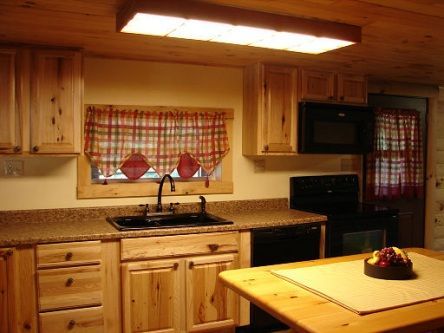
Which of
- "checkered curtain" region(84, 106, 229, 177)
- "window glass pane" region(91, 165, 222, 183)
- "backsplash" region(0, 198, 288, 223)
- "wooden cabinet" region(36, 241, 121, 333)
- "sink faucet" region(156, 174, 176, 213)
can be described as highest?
"checkered curtain" region(84, 106, 229, 177)

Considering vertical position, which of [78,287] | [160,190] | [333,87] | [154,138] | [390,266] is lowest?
[78,287]

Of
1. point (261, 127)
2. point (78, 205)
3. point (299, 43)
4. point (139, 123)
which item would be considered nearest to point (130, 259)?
point (78, 205)

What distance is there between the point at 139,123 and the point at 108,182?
51cm

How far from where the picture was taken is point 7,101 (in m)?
2.86

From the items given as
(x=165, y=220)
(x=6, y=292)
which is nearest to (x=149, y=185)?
(x=165, y=220)

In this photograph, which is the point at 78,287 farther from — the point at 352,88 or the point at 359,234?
the point at 352,88

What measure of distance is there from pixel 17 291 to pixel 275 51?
2.27m

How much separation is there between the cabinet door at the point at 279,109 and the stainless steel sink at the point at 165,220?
0.72 m

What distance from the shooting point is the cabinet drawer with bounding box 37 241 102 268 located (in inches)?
107

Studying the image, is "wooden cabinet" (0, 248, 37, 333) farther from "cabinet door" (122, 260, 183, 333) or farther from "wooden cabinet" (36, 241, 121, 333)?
"cabinet door" (122, 260, 183, 333)

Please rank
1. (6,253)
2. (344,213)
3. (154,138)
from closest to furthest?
1. (6,253)
2. (154,138)
3. (344,213)

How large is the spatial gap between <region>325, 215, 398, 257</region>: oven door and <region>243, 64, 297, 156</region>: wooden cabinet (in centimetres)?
72

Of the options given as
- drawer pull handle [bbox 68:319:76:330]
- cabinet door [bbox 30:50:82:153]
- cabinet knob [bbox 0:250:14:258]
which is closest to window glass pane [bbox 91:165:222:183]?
cabinet door [bbox 30:50:82:153]

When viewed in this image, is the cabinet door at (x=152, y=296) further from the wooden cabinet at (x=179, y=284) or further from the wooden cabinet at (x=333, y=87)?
the wooden cabinet at (x=333, y=87)
